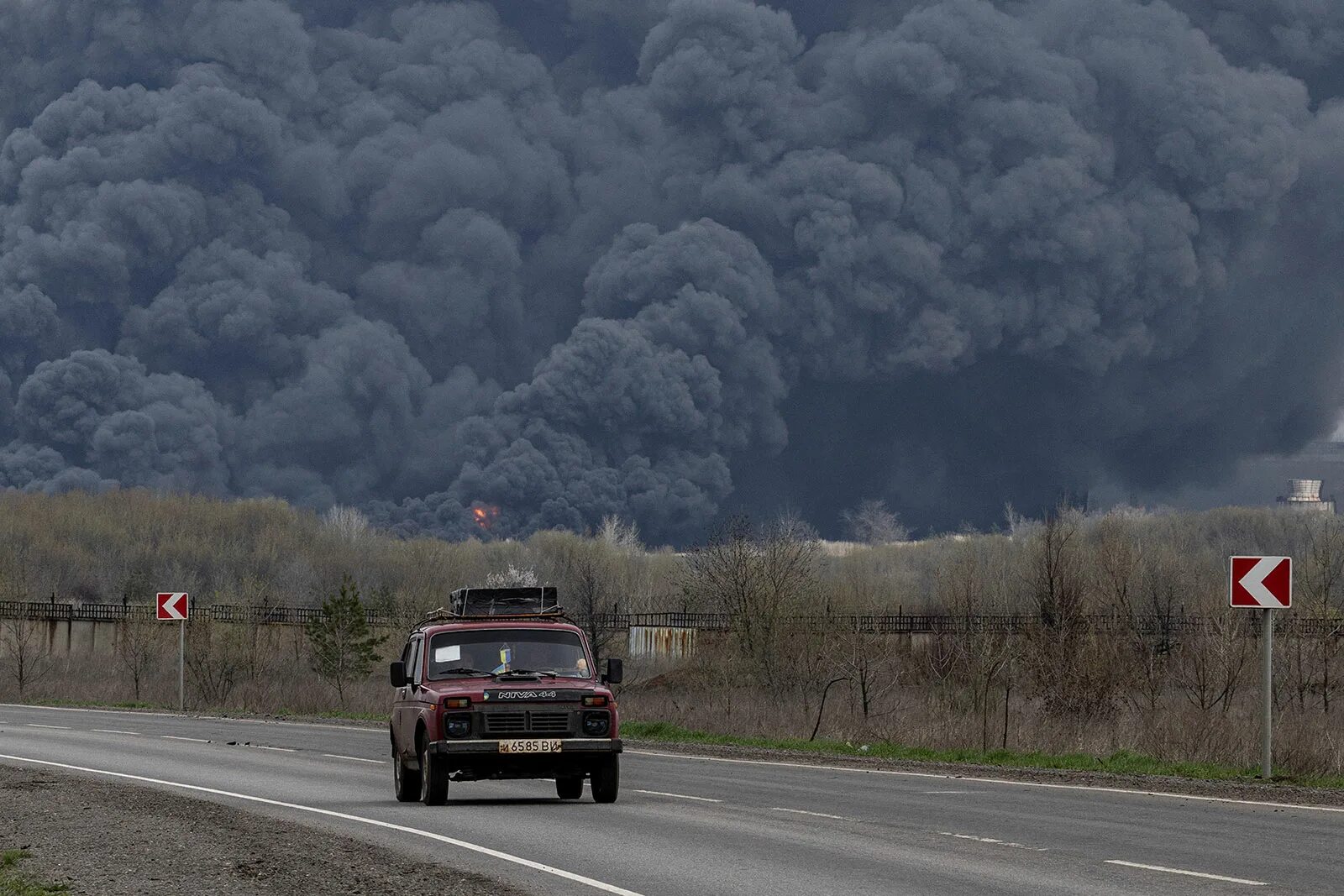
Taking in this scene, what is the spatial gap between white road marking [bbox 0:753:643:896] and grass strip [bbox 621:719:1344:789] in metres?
11.8

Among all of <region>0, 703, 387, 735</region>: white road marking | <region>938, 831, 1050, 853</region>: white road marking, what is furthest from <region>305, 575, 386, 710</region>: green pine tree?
<region>938, 831, 1050, 853</region>: white road marking

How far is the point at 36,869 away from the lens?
1381cm

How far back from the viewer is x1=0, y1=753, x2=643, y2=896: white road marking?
41.2 ft

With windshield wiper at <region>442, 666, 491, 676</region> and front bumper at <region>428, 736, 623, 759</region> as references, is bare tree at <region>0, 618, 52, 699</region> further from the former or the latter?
front bumper at <region>428, 736, 623, 759</region>

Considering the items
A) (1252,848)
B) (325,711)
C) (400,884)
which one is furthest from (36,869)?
(325,711)

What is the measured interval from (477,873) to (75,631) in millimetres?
82943

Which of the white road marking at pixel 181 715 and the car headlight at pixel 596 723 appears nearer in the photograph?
the car headlight at pixel 596 723

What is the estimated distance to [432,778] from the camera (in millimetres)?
19141

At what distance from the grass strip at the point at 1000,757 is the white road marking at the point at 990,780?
1904 millimetres

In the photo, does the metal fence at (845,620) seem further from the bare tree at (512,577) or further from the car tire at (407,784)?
the car tire at (407,784)

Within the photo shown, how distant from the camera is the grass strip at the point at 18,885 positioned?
1224 centimetres

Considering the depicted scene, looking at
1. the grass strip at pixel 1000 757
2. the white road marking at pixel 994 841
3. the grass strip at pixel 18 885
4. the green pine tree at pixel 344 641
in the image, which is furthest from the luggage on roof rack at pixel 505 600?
the green pine tree at pixel 344 641

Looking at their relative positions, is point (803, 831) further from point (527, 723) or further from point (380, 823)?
point (380, 823)

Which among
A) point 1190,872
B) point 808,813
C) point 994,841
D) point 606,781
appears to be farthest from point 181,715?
point 1190,872
